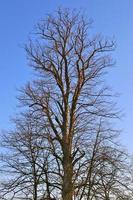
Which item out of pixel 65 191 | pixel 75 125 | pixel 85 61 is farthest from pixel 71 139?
pixel 85 61

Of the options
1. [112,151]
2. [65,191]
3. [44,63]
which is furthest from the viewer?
[44,63]

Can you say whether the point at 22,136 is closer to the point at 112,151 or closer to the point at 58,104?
the point at 58,104

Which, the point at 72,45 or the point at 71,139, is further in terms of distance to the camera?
the point at 72,45

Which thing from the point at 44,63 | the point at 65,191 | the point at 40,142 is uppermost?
the point at 44,63

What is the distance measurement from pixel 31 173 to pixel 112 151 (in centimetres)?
424

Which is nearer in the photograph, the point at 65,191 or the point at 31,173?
the point at 65,191

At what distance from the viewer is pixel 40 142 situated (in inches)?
955

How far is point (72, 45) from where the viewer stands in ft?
83.3

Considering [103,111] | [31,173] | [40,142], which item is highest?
Result: [103,111]

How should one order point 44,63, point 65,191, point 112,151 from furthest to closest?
point 44,63
point 112,151
point 65,191

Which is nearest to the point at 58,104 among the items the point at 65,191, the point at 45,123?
the point at 45,123

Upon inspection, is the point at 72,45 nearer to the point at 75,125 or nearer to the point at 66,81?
the point at 66,81

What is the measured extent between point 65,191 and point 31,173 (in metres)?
2.85

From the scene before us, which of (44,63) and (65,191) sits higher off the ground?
(44,63)
